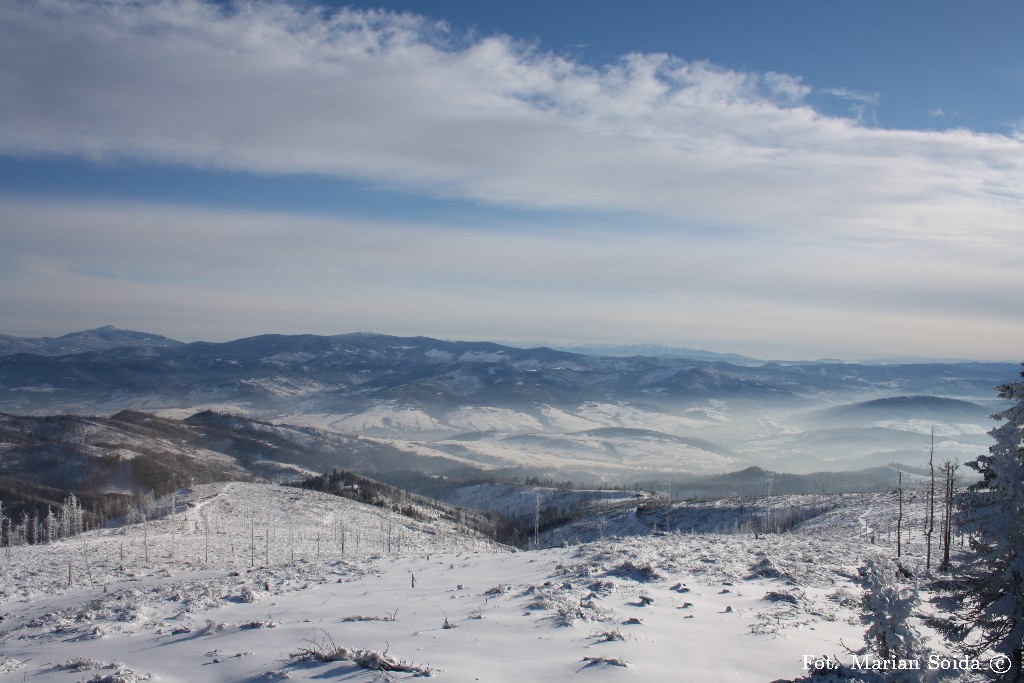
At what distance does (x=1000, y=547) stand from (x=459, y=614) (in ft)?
53.4

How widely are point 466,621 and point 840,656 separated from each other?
36.4 feet

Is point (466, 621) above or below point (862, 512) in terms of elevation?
above

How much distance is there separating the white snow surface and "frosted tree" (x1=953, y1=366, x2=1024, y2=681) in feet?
14.5

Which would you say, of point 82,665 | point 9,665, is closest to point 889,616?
point 82,665

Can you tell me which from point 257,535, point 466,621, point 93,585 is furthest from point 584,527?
point 466,621

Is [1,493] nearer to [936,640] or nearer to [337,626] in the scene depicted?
[337,626]

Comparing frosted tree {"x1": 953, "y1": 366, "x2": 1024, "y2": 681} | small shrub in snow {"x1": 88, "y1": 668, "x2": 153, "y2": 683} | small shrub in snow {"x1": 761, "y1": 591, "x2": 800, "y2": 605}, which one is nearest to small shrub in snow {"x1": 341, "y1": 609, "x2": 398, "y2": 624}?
small shrub in snow {"x1": 88, "y1": 668, "x2": 153, "y2": 683}

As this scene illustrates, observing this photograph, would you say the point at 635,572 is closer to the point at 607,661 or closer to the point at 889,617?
the point at 607,661

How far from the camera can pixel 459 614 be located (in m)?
22.7

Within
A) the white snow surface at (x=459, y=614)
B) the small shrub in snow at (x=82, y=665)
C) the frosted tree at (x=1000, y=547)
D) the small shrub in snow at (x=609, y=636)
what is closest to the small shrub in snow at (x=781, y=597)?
the white snow surface at (x=459, y=614)

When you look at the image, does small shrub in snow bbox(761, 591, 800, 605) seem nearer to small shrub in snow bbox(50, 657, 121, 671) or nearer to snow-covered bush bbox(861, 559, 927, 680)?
snow-covered bush bbox(861, 559, 927, 680)

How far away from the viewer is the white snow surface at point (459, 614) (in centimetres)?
1589

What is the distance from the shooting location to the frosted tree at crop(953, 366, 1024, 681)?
43.0 ft

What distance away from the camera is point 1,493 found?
145m
